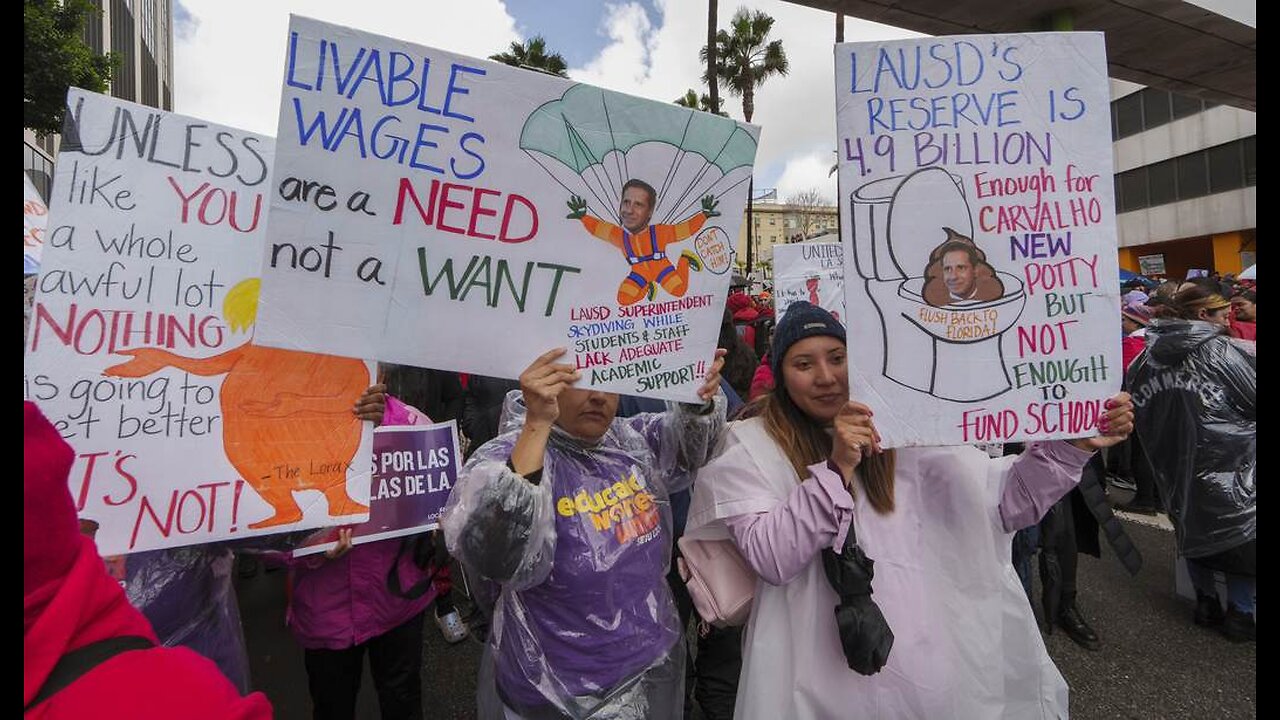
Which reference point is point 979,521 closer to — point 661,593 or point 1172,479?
point 661,593

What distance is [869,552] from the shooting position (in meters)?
1.70

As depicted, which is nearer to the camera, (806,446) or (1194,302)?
(806,446)

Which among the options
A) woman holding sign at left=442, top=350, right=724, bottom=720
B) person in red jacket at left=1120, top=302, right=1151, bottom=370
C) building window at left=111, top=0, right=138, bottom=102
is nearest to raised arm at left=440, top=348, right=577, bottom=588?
woman holding sign at left=442, top=350, right=724, bottom=720

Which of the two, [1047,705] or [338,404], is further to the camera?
[338,404]

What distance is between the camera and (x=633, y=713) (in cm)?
178

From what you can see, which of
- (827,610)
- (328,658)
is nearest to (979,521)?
(827,610)

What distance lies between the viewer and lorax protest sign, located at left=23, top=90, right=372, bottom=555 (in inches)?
62.8

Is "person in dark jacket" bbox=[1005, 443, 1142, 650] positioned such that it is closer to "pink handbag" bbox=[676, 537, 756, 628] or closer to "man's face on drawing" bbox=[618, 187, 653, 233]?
"pink handbag" bbox=[676, 537, 756, 628]

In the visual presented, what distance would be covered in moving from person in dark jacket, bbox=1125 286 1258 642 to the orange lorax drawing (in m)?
4.35

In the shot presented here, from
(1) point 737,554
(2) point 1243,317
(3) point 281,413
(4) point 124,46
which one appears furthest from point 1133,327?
(4) point 124,46

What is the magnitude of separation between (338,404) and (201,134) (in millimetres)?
823

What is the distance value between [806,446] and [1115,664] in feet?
10.1

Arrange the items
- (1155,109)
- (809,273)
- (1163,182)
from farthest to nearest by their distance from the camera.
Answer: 1. (1163,182)
2. (1155,109)
3. (809,273)

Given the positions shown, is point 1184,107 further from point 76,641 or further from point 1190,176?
point 76,641
